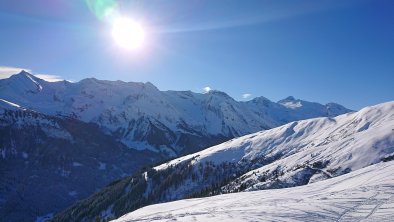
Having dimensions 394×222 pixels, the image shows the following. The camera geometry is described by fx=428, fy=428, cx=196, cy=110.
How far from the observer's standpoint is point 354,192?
53.4 meters

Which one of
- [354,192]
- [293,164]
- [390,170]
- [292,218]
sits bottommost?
[292,218]

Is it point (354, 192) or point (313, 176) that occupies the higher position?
point (313, 176)

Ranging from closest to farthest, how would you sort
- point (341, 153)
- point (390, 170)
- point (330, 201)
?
point (330, 201), point (390, 170), point (341, 153)

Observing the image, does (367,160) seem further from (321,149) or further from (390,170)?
(390,170)

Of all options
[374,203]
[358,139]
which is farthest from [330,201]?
[358,139]

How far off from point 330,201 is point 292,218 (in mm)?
11234

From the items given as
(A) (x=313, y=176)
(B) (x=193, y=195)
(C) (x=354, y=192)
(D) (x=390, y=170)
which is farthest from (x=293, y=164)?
(C) (x=354, y=192)

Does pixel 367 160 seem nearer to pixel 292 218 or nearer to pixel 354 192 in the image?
pixel 354 192

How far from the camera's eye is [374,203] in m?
42.9

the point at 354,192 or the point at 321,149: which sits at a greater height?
the point at 321,149

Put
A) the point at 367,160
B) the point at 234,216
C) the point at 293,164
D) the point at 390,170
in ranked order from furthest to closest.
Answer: the point at 293,164, the point at 367,160, the point at 390,170, the point at 234,216

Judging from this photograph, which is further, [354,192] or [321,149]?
[321,149]

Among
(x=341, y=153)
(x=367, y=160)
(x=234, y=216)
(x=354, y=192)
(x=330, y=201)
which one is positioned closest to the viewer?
(x=234, y=216)

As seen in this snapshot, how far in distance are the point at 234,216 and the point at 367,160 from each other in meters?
111
